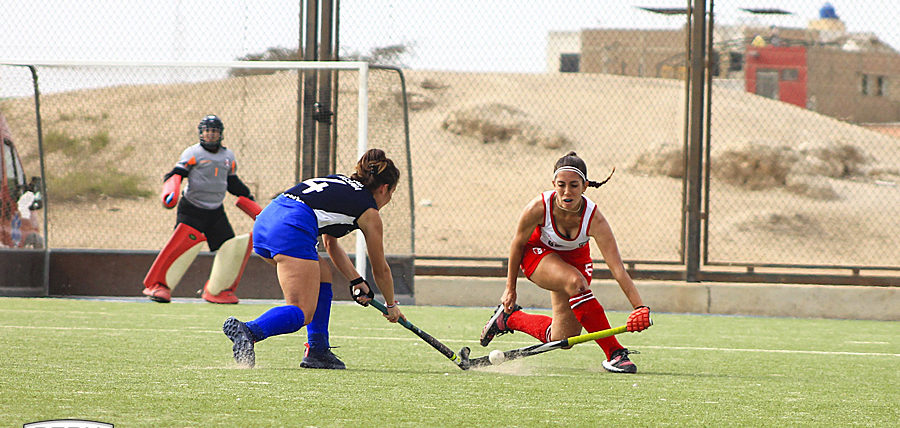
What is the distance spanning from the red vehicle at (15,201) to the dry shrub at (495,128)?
2639cm

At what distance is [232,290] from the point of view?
10.5m

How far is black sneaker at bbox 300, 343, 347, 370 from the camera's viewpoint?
225 inches

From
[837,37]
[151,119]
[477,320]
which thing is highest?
[837,37]

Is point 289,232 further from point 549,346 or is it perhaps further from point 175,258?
point 175,258

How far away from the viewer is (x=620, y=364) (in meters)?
5.88

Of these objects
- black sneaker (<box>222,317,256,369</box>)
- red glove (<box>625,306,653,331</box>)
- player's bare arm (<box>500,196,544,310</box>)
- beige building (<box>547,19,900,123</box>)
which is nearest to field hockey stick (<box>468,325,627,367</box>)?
red glove (<box>625,306,653,331</box>)

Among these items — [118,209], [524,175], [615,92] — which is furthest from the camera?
[615,92]

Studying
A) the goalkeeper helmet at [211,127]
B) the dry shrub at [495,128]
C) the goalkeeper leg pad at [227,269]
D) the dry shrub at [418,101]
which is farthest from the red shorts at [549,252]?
the dry shrub at [418,101]

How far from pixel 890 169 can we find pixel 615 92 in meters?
9.30

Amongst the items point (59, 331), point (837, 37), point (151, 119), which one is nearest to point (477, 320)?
point (59, 331)

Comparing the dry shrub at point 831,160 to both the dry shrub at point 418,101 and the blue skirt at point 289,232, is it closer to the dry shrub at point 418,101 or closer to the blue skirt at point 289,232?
the dry shrub at point 418,101

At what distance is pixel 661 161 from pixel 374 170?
29705mm

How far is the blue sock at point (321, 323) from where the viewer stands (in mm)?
5832

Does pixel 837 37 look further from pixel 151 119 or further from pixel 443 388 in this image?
pixel 443 388
